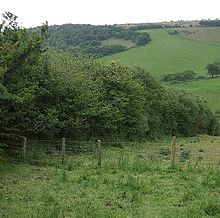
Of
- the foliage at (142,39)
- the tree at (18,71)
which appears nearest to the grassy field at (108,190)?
the tree at (18,71)

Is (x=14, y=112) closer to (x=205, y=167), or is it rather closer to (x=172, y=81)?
(x=205, y=167)

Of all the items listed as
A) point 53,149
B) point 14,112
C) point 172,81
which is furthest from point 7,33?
point 172,81

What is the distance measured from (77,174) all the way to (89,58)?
2206 centimetres

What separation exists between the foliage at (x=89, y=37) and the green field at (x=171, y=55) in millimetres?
3806

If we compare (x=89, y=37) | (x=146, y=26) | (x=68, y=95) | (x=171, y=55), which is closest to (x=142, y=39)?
(x=171, y=55)

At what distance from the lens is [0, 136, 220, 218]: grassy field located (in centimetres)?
1326

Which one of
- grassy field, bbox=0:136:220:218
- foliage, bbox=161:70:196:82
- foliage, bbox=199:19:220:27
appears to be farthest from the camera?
foliage, bbox=199:19:220:27

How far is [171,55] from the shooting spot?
125875mm

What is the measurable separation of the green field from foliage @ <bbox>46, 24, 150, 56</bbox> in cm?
381

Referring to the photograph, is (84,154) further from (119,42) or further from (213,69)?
(119,42)

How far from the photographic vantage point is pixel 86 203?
14.1 m

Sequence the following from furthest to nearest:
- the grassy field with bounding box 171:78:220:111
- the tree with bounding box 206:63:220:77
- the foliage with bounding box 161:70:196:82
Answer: the tree with bounding box 206:63:220:77 → the foliage with bounding box 161:70:196:82 → the grassy field with bounding box 171:78:220:111

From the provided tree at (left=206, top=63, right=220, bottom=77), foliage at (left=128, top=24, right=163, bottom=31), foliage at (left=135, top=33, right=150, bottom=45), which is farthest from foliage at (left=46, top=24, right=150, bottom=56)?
tree at (left=206, top=63, right=220, bottom=77)

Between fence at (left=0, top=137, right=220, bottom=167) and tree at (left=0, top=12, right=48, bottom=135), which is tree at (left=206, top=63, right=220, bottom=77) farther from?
tree at (left=0, top=12, right=48, bottom=135)
